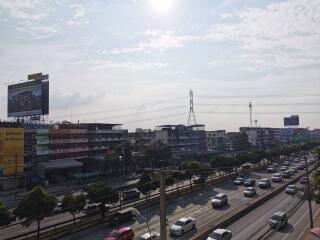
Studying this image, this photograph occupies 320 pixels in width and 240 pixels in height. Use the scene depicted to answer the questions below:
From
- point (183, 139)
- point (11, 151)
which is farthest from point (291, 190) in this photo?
point (183, 139)

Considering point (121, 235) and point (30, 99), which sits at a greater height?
point (30, 99)

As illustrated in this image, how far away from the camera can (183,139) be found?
125875mm

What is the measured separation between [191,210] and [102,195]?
42.2 ft

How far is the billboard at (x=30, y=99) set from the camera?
7881cm

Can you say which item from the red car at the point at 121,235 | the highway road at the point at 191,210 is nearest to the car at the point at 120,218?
the highway road at the point at 191,210

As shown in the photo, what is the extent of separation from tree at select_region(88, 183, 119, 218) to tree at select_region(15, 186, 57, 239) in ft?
21.6

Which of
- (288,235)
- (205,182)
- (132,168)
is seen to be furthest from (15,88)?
(288,235)

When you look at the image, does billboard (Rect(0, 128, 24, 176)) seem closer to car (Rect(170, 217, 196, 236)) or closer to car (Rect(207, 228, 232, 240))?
car (Rect(170, 217, 196, 236))

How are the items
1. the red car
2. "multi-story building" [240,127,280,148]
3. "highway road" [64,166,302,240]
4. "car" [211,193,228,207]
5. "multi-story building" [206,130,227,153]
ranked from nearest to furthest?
1. the red car
2. "highway road" [64,166,302,240]
3. "car" [211,193,228,207]
4. "multi-story building" [206,130,227,153]
5. "multi-story building" [240,127,280,148]

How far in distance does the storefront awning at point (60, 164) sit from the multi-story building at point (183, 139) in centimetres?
A: 4247

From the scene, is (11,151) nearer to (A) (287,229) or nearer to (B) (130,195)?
(B) (130,195)

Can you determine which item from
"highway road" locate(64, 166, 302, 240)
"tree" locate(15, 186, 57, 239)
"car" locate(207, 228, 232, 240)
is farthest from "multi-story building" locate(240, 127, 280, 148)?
"tree" locate(15, 186, 57, 239)

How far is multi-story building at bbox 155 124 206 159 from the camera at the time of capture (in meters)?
120

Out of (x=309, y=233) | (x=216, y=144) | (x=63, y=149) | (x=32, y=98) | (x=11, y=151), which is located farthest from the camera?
(x=216, y=144)
